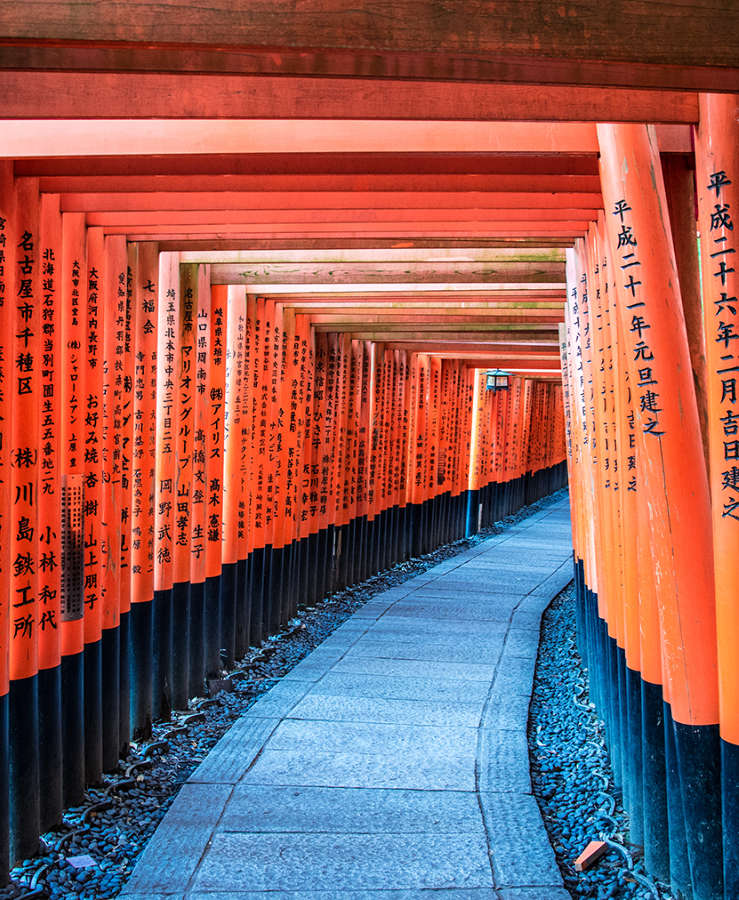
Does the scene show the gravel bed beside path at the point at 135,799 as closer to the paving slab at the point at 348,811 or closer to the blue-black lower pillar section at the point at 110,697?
the blue-black lower pillar section at the point at 110,697

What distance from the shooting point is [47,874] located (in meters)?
4.23

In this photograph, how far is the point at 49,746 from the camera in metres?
4.63

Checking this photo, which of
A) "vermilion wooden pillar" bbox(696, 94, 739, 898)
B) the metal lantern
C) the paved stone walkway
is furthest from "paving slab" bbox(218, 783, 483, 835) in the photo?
the metal lantern

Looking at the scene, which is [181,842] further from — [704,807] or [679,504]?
[679,504]

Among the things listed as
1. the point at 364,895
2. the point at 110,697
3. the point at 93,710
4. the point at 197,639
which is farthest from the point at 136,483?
the point at 364,895

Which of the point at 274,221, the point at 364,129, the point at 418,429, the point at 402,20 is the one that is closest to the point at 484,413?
the point at 418,429

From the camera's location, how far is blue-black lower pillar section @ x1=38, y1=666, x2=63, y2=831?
460cm

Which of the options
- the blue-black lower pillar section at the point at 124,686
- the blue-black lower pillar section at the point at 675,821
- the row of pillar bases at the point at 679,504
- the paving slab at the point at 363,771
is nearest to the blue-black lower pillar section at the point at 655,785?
the row of pillar bases at the point at 679,504

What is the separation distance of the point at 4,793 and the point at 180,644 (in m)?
2.75

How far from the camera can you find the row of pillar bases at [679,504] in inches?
123

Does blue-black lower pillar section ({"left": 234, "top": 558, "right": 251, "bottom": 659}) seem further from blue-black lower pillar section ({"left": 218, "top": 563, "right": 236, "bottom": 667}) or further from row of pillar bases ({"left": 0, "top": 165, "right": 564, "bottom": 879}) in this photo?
blue-black lower pillar section ({"left": 218, "top": 563, "right": 236, "bottom": 667})

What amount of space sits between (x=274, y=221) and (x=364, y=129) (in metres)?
1.33

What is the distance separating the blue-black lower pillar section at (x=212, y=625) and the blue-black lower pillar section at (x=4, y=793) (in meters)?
3.13

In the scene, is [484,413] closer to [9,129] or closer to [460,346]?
[460,346]
